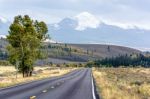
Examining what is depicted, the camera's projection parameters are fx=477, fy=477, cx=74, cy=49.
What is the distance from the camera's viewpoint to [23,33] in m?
79.1

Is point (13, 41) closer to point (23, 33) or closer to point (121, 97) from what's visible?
point (23, 33)

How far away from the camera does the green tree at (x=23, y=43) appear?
76.4 meters

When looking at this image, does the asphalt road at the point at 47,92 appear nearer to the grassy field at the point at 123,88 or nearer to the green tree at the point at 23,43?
the grassy field at the point at 123,88

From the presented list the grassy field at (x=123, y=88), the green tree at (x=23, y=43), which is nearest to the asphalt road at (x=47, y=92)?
the grassy field at (x=123, y=88)

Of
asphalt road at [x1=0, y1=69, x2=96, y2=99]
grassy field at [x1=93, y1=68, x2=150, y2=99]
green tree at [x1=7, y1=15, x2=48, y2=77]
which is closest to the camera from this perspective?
asphalt road at [x1=0, y1=69, x2=96, y2=99]

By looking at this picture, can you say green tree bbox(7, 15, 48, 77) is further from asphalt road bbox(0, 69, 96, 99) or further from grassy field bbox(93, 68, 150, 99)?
asphalt road bbox(0, 69, 96, 99)

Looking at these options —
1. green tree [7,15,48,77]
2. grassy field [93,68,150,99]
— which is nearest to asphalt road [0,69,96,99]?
grassy field [93,68,150,99]

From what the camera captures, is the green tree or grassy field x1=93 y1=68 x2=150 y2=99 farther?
the green tree

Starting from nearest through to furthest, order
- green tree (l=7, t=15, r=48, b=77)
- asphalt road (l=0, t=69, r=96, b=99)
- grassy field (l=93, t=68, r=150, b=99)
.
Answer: asphalt road (l=0, t=69, r=96, b=99) < grassy field (l=93, t=68, r=150, b=99) < green tree (l=7, t=15, r=48, b=77)

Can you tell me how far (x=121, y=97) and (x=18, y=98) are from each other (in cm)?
670

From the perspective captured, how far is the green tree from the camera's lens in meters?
76.4

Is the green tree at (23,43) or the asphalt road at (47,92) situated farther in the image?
the green tree at (23,43)

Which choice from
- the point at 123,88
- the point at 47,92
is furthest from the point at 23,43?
the point at 47,92

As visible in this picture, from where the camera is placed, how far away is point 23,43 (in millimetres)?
78688
